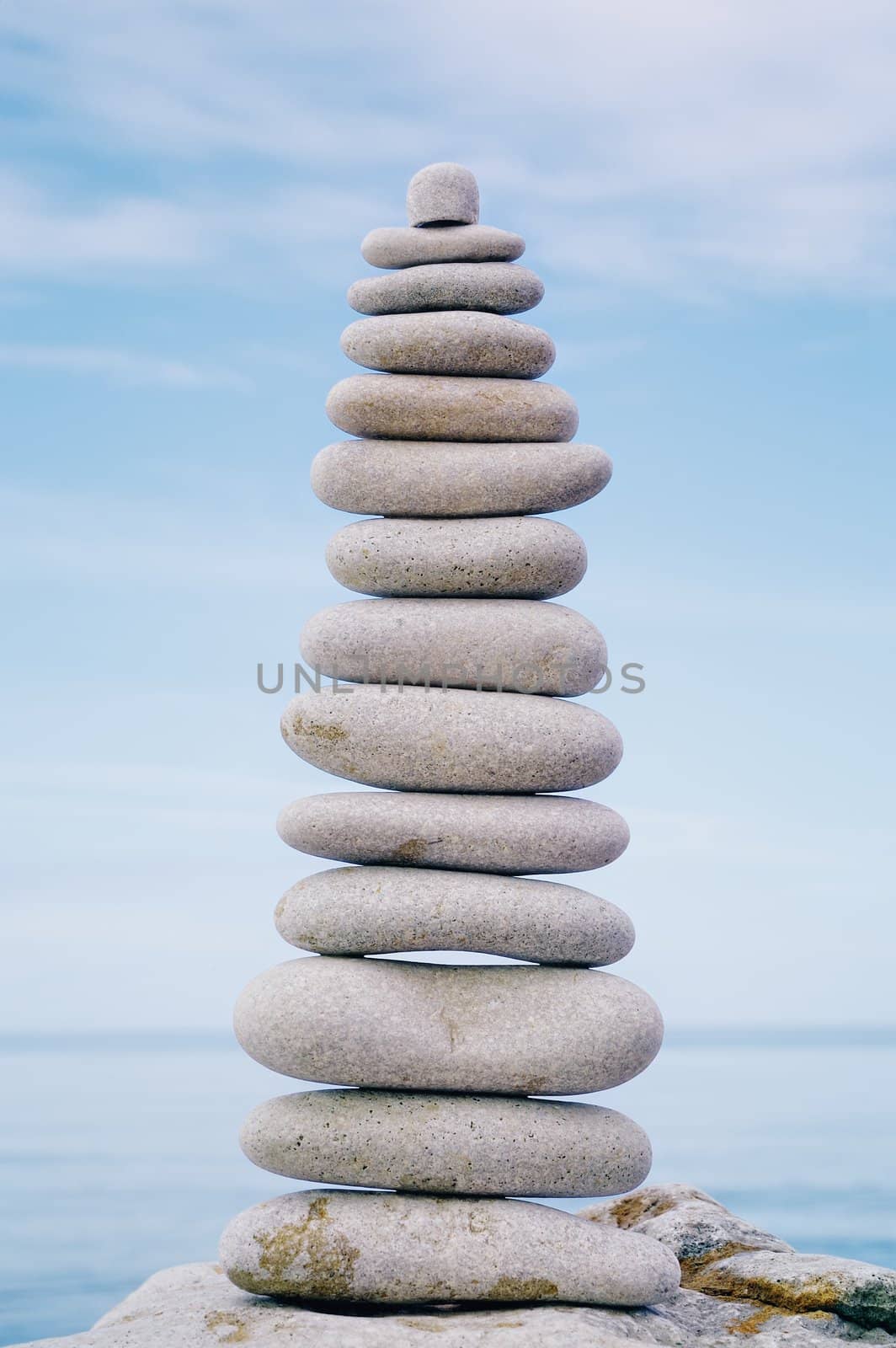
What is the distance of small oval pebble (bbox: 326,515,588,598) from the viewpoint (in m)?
10.5

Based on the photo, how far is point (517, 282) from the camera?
1110 cm

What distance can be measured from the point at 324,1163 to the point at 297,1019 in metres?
0.91

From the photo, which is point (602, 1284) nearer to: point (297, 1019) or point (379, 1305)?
point (379, 1305)

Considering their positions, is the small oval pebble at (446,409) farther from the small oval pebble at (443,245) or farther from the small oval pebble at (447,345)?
the small oval pebble at (443,245)

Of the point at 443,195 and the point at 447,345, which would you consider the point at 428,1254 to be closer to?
the point at 447,345

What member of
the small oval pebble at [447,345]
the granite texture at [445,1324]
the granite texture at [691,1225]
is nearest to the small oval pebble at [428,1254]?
the granite texture at [445,1324]

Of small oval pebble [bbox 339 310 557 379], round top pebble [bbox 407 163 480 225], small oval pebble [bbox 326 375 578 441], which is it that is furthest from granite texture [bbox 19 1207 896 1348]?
round top pebble [bbox 407 163 480 225]

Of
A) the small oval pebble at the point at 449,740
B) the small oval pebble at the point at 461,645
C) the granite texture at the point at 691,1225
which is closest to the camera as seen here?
the small oval pebble at the point at 449,740

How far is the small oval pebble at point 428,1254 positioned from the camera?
936 centimetres

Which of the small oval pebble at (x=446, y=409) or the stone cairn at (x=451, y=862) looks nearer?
the stone cairn at (x=451, y=862)

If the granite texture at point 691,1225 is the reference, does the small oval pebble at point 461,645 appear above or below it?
above

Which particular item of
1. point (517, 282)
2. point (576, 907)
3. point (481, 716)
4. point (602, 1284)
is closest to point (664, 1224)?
point (602, 1284)

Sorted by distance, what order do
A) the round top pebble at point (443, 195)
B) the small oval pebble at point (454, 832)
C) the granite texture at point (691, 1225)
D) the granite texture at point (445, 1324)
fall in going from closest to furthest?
1. the granite texture at point (445, 1324)
2. the small oval pebble at point (454, 832)
3. the round top pebble at point (443, 195)
4. the granite texture at point (691, 1225)

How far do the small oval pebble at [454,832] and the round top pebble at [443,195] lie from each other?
14.0 ft
